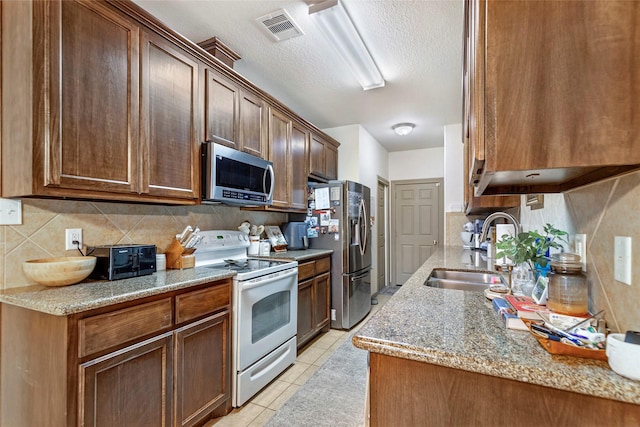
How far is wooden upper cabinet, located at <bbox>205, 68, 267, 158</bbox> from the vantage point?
2115 millimetres

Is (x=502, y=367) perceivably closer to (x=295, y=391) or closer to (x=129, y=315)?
(x=129, y=315)

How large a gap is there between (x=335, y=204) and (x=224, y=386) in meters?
2.10

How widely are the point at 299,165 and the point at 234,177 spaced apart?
118 cm

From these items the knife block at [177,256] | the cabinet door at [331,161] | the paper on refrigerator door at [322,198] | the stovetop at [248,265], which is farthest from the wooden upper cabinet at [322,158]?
the knife block at [177,256]

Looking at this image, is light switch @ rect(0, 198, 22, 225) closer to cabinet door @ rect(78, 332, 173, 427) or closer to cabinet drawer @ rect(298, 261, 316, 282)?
cabinet door @ rect(78, 332, 173, 427)

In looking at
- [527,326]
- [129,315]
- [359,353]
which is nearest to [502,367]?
[527,326]

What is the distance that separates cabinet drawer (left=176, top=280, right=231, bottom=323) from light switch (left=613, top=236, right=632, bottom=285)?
5.70 ft

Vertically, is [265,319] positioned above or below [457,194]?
below

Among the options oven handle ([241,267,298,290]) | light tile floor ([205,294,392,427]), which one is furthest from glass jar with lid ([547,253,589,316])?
light tile floor ([205,294,392,427])

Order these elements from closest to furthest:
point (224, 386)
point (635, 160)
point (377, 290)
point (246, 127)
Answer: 1. point (635, 160)
2. point (224, 386)
3. point (246, 127)
4. point (377, 290)

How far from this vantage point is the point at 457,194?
3.92 meters

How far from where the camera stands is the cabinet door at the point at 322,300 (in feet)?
9.86

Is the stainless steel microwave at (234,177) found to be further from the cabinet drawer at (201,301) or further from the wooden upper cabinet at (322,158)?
the wooden upper cabinet at (322,158)

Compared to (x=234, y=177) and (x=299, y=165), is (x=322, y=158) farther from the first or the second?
(x=234, y=177)
